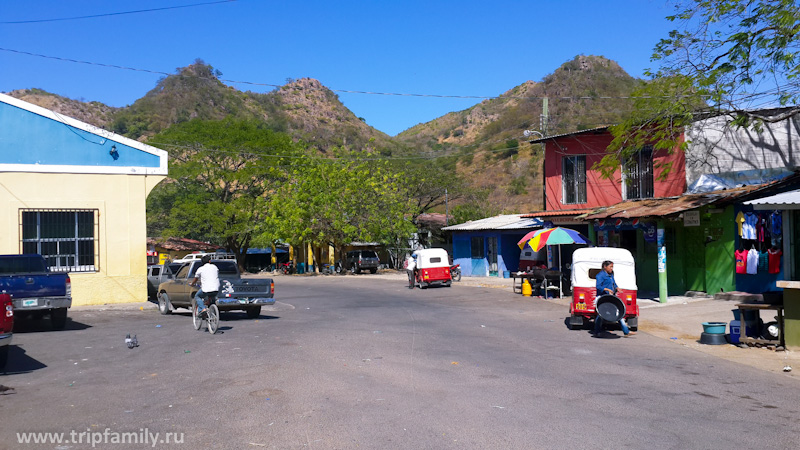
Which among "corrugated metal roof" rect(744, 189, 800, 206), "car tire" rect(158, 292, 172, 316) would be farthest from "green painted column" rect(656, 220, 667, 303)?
"car tire" rect(158, 292, 172, 316)

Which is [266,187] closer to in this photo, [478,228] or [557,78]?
[478,228]

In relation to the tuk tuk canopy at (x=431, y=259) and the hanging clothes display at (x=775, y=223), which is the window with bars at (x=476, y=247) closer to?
the tuk tuk canopy at (x=431, y=259)

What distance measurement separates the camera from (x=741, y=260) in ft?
66.1

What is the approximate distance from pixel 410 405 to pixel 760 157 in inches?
832

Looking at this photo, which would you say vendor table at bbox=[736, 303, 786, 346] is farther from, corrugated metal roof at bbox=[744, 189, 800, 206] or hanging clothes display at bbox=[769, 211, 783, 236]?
hanging clothes display at bbox=[769, 211, 783, 236]

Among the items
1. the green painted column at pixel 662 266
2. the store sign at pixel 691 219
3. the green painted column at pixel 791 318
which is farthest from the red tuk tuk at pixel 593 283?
the store sign at pixel 691 219

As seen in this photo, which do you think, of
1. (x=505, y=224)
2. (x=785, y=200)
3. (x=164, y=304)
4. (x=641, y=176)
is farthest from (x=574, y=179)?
(x=164, y=304)

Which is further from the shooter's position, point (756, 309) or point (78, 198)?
point (78, 198)

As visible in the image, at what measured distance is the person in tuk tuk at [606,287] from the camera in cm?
1404

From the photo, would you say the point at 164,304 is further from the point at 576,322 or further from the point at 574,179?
Result: the point at 574,179

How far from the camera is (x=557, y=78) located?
9725cm

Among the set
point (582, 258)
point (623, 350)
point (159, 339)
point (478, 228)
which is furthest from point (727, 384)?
point (478, 228)

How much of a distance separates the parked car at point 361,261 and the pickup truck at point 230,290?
29668 millimetres

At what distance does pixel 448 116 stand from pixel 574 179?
306ft
